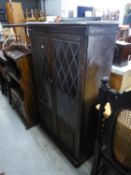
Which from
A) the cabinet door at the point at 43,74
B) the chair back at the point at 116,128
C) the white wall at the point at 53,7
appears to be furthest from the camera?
the white wall at the point at 53,7

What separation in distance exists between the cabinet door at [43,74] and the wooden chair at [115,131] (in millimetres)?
716

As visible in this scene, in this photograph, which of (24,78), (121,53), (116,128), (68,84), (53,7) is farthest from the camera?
(53,7)

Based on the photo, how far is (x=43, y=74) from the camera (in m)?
1.54

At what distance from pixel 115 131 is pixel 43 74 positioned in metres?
0.96

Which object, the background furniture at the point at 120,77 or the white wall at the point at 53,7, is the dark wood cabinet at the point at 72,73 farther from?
the white wall at the point at 53,7

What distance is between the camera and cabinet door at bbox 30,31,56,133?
136cm

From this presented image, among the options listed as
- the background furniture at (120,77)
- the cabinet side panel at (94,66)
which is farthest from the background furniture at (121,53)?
the cabinet side panel at (94,66)

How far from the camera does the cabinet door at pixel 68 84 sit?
1066 millimetres

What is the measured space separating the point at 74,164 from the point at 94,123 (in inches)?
21.3

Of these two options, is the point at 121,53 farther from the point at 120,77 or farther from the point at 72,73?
the point at 72,73

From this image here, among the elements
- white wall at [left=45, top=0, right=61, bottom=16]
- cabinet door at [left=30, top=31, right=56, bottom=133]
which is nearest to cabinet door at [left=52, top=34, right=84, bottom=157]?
cabinet door at [left=30, top=31, right=56, bottom=133]

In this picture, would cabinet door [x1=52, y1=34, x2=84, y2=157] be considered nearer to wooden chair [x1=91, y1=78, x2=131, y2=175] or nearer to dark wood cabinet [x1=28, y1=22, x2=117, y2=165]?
dark wood cabinet [x1=28, y1=22, x2=117, y2=165]

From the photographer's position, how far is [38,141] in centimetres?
189

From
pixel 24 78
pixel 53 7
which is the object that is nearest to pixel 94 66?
pixel 24 78
